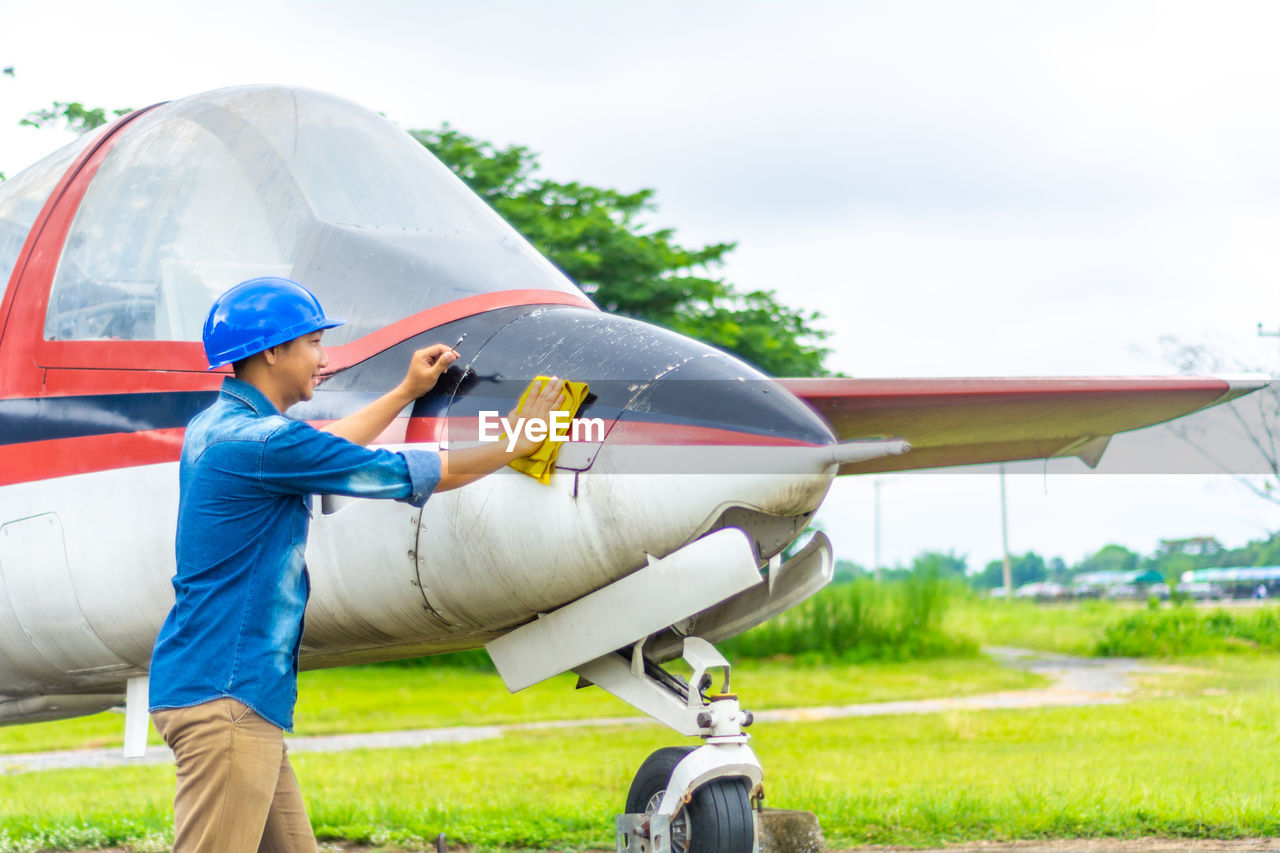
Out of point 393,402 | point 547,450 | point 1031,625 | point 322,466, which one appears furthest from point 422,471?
point 1031,625

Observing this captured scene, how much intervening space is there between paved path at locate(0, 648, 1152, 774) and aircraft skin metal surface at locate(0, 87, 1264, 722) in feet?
25.0

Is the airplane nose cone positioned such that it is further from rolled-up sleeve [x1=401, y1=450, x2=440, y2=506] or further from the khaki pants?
the khaki pants

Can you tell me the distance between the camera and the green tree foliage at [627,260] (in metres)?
20.8

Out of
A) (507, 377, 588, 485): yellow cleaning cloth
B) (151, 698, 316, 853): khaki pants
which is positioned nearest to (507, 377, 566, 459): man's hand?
(507, 377, 588, 485): yellow cleaning cloth

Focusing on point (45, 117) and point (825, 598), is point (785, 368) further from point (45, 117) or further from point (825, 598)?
point (45, 117)

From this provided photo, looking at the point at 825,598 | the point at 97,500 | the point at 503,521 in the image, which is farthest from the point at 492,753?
the point at 825,598

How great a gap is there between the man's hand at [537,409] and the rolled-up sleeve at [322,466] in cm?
32

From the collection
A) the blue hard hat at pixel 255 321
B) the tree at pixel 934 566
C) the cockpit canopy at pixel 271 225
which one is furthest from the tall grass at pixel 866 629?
the blue hard hat at pixel 255 321

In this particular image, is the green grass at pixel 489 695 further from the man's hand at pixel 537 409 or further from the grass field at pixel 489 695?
→ the man's hand at pixel 537 409

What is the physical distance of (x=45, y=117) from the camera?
1114 cm

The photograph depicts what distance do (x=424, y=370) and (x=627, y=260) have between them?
58.9 feet

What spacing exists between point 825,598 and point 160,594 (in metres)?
21.3

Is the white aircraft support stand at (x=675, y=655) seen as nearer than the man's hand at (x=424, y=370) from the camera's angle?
Yes

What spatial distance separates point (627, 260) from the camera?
21.2 metres
